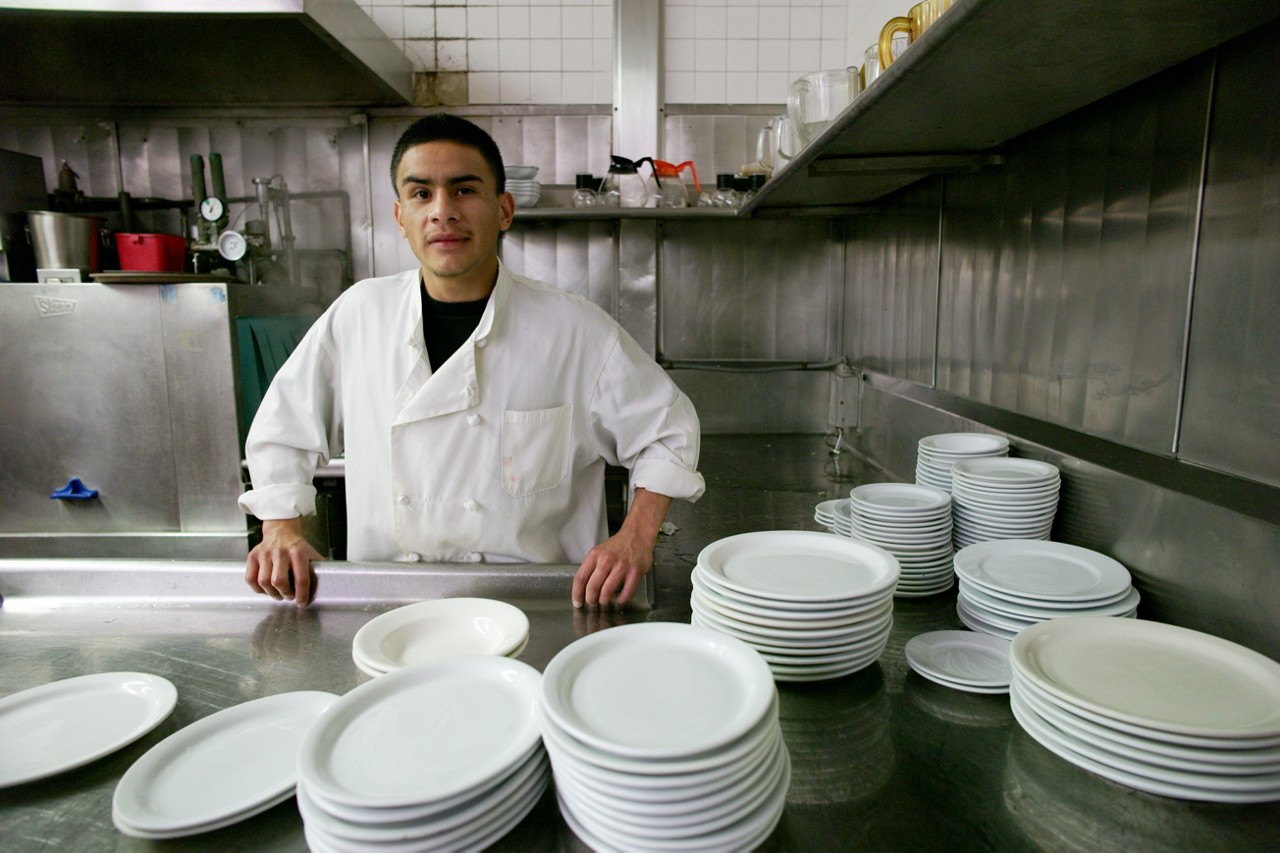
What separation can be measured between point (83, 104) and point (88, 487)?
1796mm

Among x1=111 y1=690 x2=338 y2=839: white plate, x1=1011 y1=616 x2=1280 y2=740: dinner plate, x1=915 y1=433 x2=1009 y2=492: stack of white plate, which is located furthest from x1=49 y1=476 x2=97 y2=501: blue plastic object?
x1=1011 y1=616 x2=1280 y2=740: dinner plate

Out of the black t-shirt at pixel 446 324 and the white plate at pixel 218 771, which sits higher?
the black t-shirt at pixel 446 324

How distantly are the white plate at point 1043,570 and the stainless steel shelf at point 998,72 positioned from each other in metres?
0.78

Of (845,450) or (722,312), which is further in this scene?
(722,312)

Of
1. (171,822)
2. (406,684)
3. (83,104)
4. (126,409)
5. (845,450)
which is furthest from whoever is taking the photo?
(83,104)

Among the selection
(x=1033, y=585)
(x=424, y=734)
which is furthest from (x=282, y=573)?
(x=1033, y=585)

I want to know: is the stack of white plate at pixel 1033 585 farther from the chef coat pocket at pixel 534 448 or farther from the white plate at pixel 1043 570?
the chef coat pocket at pixel 534 448

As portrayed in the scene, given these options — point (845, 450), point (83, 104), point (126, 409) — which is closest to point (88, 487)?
point (126, 409)

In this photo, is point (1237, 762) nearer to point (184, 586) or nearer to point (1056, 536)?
point (1056, 536)

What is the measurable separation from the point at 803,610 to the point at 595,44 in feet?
10.2

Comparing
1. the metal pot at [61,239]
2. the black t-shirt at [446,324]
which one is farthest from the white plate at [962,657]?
the metal pot at [61,239]

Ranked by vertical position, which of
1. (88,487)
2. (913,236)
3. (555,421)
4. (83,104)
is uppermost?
(83,104)

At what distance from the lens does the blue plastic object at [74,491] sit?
283cm

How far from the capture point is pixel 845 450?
3.14 meters
